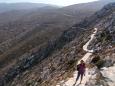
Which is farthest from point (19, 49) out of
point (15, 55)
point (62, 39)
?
point (62, 39)

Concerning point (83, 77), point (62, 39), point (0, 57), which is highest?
point (83, 77)

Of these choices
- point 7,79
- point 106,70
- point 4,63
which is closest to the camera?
point 106,70

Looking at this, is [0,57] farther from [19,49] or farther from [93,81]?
[93,81]

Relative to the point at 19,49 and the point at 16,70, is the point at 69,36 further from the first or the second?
the point at 19,49

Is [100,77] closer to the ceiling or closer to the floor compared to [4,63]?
closer to the ceiling

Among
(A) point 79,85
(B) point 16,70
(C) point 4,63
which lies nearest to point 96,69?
(A) point 79,85

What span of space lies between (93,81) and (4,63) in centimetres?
14501

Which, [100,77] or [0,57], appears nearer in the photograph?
[100,77]

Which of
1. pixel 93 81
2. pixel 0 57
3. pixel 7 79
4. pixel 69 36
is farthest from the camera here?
pixel 0 57

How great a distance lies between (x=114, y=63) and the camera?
37438 millimetres

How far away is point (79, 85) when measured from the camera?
3428cm

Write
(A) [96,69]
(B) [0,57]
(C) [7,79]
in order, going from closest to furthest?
(A) [96,69] < (C) [7,79] < (B) [0,57]

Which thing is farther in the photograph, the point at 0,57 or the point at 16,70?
the point at 0,57

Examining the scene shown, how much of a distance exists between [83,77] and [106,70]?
3.31m
